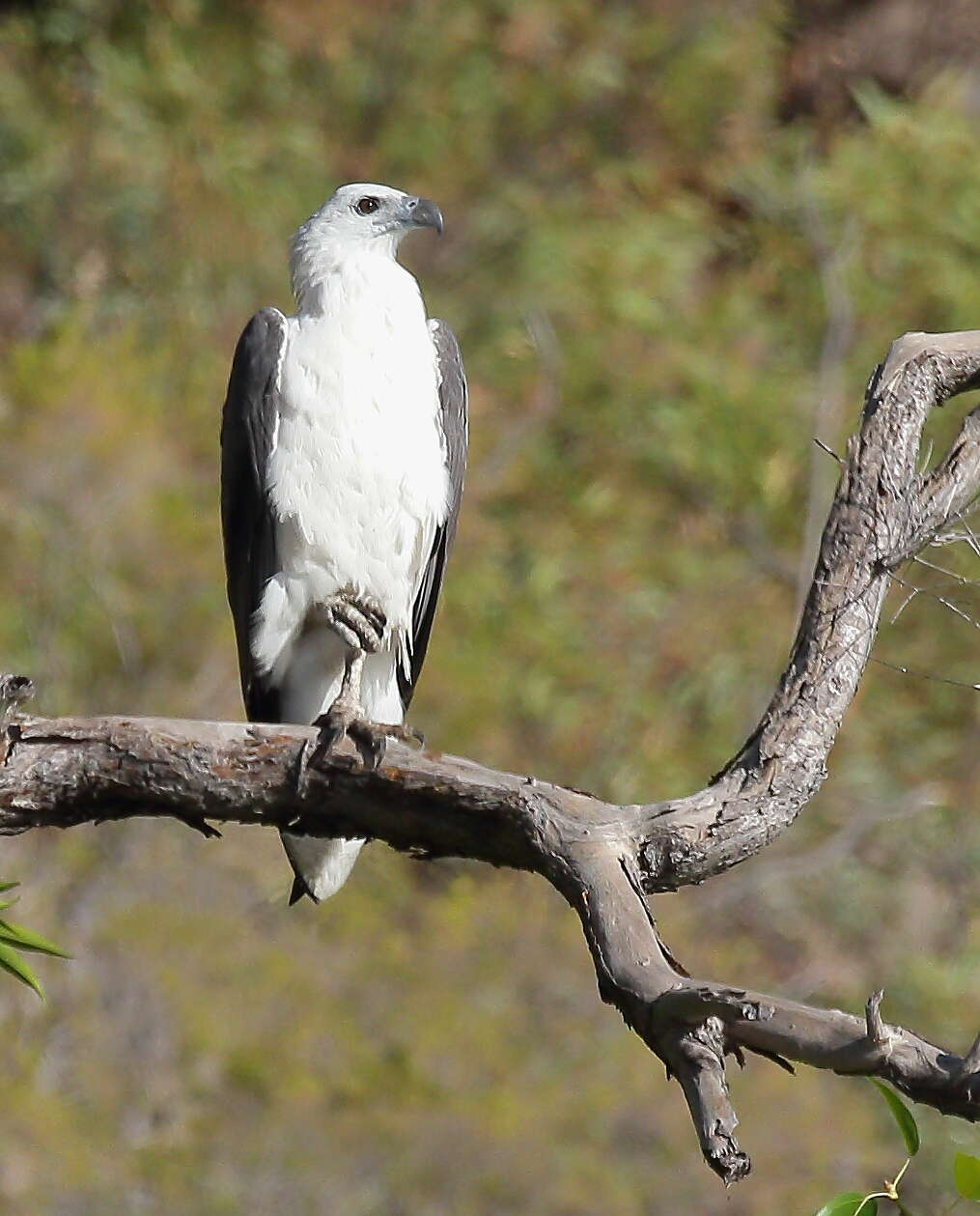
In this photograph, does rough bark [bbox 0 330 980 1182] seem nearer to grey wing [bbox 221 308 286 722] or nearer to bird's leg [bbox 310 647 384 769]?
bird's leg [bbox 310 647 384 769]

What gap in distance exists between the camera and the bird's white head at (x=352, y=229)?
4754 millimetres

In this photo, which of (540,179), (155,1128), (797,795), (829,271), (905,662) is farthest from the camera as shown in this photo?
(540,179)

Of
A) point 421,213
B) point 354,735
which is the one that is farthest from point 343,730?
point 421,213

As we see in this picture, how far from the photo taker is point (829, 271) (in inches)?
490

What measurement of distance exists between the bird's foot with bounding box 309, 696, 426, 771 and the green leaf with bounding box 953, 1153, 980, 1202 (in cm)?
123

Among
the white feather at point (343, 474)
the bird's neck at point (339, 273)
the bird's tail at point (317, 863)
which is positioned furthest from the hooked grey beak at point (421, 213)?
the bird's tail at point (317, 863)

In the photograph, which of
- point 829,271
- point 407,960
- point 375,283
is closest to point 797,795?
point 375,283

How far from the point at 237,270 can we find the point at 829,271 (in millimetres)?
3715

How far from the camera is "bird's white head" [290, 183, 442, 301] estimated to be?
4.75m

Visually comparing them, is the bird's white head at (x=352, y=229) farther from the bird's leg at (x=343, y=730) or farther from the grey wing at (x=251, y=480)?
the bird's leg at (x=343, y=730)

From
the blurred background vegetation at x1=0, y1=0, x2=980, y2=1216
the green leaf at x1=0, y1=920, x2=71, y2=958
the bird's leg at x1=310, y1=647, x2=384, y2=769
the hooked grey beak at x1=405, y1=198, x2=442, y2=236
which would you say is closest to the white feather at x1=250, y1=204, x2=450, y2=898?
the hooked grey beak at x1=405, y1=198, x2=442, y2=236

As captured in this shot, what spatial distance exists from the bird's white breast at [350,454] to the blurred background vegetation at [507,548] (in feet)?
9.83

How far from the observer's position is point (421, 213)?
5023 mm

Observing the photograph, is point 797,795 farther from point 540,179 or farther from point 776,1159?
point 540,179
